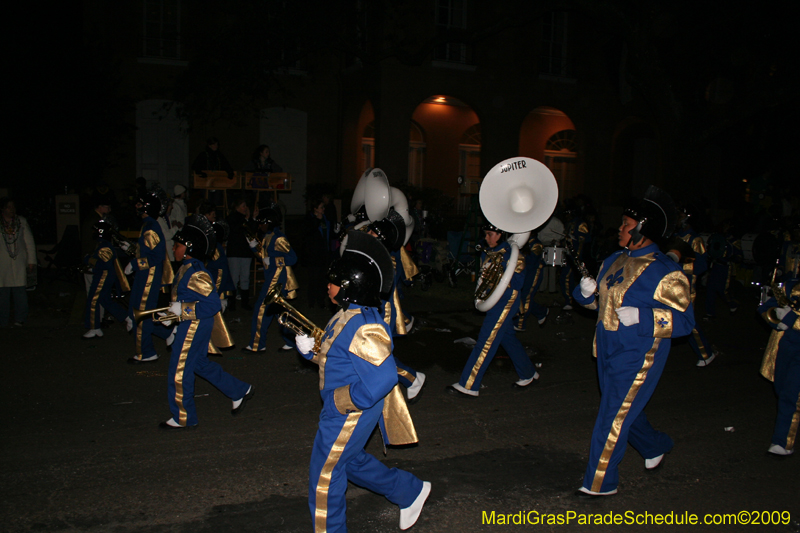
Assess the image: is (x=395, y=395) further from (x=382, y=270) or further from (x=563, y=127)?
(x=563, y=127)

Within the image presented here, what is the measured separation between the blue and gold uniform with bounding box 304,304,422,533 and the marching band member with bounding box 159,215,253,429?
2.04 meters

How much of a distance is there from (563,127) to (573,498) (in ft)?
68.3

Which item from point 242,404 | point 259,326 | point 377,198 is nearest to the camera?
point 242,404

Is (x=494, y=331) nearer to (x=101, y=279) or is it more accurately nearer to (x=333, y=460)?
(x=333, y=460)

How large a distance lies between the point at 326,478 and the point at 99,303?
19.4 feet

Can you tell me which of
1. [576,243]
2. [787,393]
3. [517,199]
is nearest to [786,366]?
[787,393]

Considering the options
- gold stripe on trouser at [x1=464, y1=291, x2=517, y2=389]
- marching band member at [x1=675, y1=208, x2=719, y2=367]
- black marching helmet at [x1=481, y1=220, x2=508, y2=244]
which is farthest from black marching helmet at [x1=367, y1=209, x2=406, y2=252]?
marching band member at [x1=675, y1=208, x2=719, y2=367]

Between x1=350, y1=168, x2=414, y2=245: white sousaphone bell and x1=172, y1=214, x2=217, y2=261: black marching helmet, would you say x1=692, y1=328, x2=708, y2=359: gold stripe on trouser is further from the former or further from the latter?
x1=172, y1=214, x2=217, y2=261: black marching helmet

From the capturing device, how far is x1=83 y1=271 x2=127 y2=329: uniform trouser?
7.69 metres

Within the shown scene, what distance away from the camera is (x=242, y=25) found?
16047mm

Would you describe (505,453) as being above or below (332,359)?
below

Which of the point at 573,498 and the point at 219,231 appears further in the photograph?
the point at 219,231

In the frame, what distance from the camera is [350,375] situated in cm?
317

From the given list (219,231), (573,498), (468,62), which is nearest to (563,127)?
(468,62)
